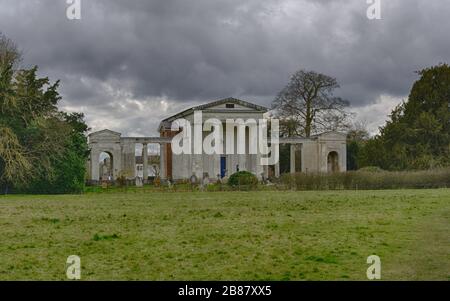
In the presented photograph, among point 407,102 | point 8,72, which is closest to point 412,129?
point 407,102

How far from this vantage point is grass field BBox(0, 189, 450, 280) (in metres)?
9.03

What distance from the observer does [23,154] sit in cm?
3872

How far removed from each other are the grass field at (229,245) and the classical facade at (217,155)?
4280 cm

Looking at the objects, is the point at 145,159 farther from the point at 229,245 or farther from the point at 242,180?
the point at 229,245

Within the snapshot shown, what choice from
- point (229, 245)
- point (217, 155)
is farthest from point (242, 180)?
point (229, 245)

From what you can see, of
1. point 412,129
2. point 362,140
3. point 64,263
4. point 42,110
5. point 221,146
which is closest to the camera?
point 64,263

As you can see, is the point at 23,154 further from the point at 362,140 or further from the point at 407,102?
the point at 362,140

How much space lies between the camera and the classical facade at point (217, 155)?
2404 inches

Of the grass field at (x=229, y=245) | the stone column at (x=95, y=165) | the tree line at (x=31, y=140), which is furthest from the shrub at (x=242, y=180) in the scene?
the grass field at (x=229, y=245)

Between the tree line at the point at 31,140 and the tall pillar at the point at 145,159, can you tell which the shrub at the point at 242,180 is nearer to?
the tree line at the point at 31,140

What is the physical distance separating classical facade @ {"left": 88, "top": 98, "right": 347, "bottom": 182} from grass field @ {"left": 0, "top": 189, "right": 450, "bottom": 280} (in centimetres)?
4280

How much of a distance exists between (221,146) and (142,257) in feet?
183

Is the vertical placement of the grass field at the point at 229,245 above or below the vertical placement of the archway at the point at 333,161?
below

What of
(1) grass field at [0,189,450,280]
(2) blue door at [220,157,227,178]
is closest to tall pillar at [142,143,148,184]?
(2) blue door at [220,157,227,178]
